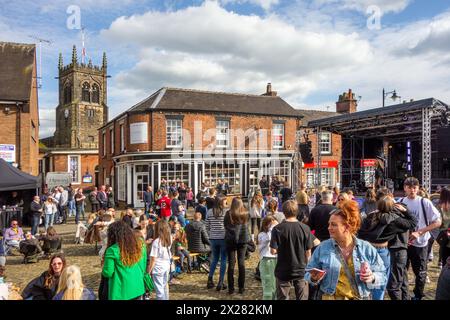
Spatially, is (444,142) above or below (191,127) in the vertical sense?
below

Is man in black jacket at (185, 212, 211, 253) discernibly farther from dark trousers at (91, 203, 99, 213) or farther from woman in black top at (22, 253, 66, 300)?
dark trousers at (91, 203, 99, 213)

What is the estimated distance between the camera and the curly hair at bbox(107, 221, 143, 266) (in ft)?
13.2

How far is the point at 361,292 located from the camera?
9.87ft

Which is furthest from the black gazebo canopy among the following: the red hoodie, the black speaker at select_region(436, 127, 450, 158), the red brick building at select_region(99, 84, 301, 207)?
the black speaker at select_region(436, 127, 450, 158)

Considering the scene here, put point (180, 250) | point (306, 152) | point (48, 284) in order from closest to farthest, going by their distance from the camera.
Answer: point (48, 284)
point (180, 250)
point (306, 152)

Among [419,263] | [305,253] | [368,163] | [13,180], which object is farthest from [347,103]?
[305,253]

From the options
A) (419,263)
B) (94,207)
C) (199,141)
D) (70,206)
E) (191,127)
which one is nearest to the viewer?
(419,263)

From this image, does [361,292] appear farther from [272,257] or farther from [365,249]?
[272,257]

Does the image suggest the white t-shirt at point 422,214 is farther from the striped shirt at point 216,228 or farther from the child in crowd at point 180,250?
the child in crowd at point 180,250

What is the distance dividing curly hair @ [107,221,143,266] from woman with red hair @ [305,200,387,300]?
1950 millimetres

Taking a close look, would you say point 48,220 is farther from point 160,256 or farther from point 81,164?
point 81,164

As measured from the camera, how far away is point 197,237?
795 centimetres

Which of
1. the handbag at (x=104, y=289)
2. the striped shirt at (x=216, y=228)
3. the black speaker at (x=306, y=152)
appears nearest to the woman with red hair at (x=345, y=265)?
the handbag at (x=104, y=289)

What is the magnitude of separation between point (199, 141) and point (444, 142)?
1358cm
